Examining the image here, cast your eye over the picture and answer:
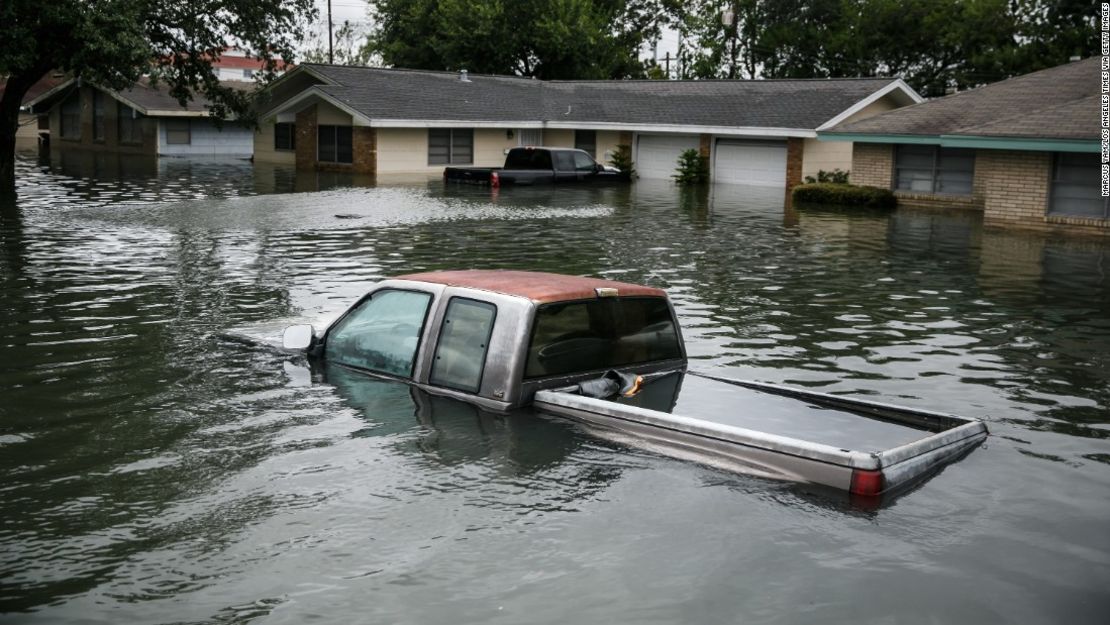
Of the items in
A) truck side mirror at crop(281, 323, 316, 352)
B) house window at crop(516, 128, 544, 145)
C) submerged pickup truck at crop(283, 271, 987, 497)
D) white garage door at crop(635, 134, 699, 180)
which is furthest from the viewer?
house window at crop(516, 128, 544, 145)

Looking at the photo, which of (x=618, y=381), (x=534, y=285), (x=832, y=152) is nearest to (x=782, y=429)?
(x=618, y=381)

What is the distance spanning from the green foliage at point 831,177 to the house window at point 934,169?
2.18m

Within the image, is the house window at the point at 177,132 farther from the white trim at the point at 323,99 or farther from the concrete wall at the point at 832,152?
the concrete wall at the point at 832,152

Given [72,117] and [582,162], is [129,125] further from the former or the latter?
[582,162]

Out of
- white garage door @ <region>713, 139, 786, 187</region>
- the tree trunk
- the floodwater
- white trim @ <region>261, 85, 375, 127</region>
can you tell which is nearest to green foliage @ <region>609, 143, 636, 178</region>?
white garage door @ <region>713, 139, 786, 187</region>

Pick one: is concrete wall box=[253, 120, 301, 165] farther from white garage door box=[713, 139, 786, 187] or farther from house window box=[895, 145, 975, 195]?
house window box=[895, 145, 975, 195]

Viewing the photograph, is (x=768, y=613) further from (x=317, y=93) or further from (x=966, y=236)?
(x=317, y=93)

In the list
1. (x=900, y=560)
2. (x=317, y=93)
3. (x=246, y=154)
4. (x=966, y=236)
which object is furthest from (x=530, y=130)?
(x=900, y=560)

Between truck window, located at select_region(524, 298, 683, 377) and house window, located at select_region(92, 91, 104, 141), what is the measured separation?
190ft

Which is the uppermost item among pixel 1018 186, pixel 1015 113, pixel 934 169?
pixel 1015 113

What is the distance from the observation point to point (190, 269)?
19.0 metres

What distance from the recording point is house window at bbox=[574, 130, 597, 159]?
5025cm

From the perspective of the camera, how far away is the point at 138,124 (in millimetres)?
59000

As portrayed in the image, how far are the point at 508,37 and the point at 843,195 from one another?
96.3 ft
